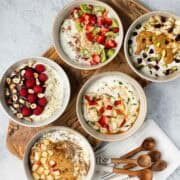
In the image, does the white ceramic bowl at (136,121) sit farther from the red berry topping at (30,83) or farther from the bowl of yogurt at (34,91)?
the red berry topping at (30,83)

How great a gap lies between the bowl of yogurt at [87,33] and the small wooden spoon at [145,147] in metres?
0.47

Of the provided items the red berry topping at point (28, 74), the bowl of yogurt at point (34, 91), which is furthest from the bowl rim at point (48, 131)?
the red berry topping at point (28, 74)

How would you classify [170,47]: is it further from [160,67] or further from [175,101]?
[175,101]

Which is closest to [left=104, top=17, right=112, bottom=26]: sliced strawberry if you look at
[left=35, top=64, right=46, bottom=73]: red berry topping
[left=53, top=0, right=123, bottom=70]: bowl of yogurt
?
[left=53, top=0, right=123, bottom=70]: bowl of yogurt

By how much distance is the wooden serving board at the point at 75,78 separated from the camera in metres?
2.29

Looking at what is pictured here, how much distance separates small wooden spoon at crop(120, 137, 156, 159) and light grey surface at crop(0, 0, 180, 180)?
0.34ft

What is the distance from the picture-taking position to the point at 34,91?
2270mm

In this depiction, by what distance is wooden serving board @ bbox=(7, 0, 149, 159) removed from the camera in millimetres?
2291

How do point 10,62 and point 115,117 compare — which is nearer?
point 115,117

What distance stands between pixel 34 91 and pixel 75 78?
22 centimetres

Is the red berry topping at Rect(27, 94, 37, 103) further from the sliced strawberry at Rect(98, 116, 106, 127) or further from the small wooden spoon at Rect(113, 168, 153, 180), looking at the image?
the small wooden spoon at Rect(113, 168, 153, 180)

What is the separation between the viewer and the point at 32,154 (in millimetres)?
2316

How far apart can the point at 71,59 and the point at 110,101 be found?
294mm

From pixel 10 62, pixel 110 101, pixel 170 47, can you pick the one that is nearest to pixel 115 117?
pixel 110 101
